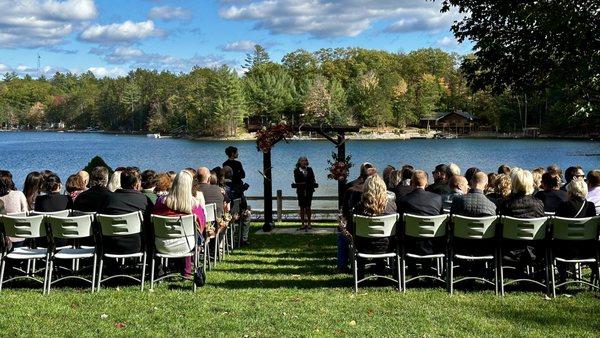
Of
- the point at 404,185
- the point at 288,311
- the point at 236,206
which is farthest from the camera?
the point at 236,206

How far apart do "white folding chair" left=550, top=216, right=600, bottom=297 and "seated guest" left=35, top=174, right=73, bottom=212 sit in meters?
5.77

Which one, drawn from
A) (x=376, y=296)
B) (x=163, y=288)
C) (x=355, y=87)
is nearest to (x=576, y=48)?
(x=376, y=296)

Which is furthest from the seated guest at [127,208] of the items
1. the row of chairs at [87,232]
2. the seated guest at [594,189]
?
the seated guest at [594,189]

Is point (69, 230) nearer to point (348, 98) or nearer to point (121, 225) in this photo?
point (121, 225)

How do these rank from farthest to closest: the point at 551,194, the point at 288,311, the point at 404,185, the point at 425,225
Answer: the point at 404,185, the point at 551,194, the point at 425,225, the point at 288,311

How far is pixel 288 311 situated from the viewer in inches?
228

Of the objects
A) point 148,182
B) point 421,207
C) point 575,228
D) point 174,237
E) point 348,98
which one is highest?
point 348,98

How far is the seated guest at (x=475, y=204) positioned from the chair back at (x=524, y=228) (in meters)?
0.28

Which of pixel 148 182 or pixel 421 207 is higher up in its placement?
pixel 148 182

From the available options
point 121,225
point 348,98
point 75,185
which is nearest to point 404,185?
point 121,225

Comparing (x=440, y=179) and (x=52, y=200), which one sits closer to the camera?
(x=52, y=200)

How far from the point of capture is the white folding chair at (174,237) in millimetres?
6748

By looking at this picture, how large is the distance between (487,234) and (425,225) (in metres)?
0.67

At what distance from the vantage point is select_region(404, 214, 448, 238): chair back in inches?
263
